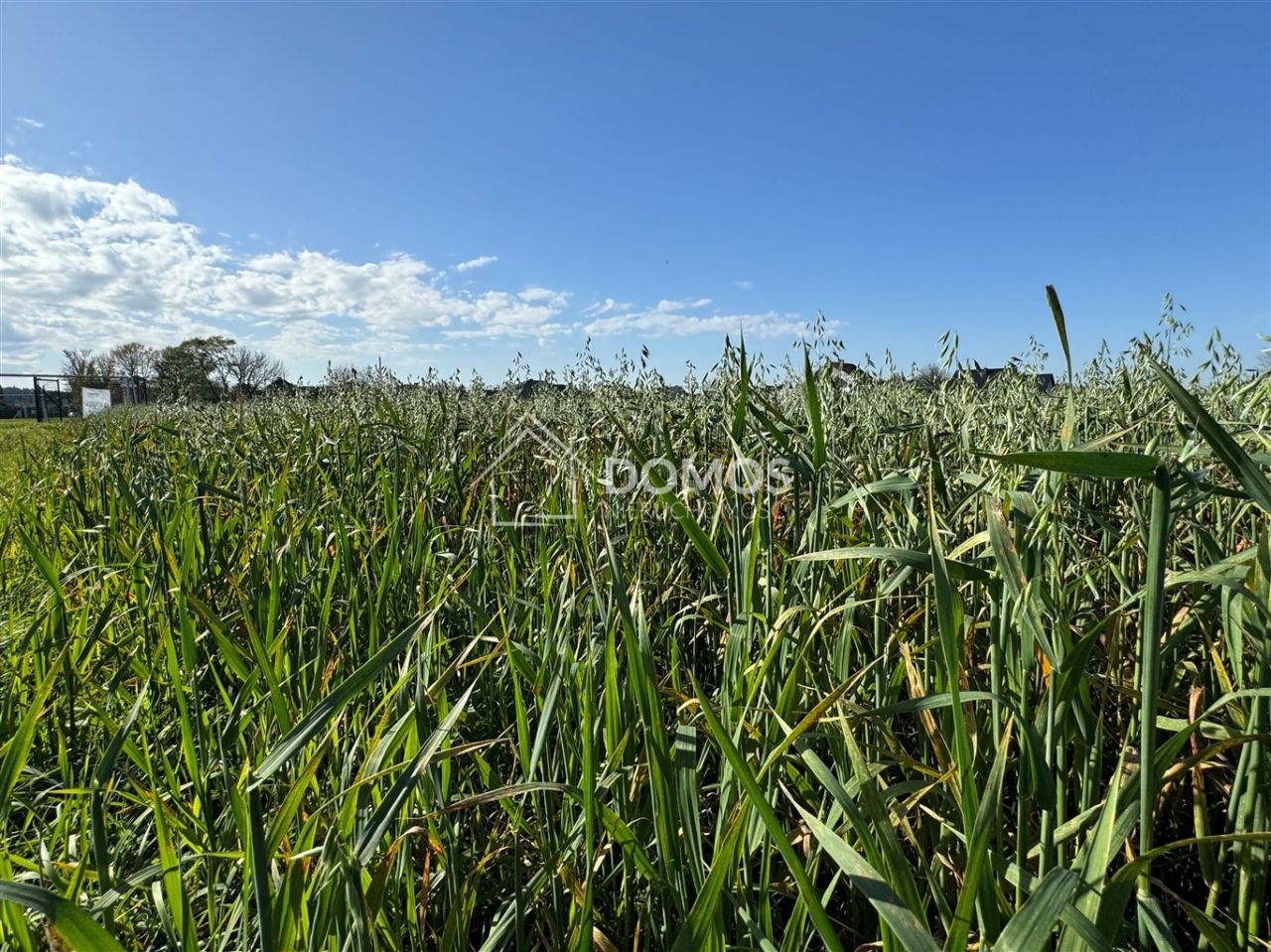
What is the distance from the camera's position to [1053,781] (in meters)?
0.71

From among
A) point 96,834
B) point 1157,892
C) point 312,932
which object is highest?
point 96,834

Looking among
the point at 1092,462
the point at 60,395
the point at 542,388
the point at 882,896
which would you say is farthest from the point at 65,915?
the point at 60,395

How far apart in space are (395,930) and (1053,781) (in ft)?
2.52

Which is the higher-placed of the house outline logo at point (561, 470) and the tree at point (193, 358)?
the tree at point (193, 358)

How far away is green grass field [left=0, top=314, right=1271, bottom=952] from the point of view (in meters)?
0.61

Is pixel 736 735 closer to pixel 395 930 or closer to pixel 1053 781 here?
pixel 1053 781

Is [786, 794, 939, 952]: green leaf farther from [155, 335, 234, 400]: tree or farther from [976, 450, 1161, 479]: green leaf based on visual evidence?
[155, 335, 234, 400]: tree

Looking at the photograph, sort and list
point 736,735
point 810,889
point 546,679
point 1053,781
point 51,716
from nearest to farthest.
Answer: point 810,889, point 1053,781, point 736,735, point 546,679, point 51,716

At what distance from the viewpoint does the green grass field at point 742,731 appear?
0.61 m

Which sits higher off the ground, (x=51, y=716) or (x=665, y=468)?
(x=665, y=468)

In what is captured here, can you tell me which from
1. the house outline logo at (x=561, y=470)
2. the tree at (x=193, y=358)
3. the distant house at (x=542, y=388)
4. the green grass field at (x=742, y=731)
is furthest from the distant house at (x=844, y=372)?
the tree at (x=193, y=358)

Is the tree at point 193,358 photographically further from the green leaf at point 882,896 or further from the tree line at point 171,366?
the green leaf at point 882,896

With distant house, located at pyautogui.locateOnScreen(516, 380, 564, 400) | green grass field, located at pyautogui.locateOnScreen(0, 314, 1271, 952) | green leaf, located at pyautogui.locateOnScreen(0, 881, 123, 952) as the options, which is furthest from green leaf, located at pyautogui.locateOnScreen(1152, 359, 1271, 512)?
distant house, located at pyautogui.locateOnScreen(516, 380, 564, 400)

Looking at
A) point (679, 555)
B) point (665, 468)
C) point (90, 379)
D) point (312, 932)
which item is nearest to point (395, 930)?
point (312, 932)
